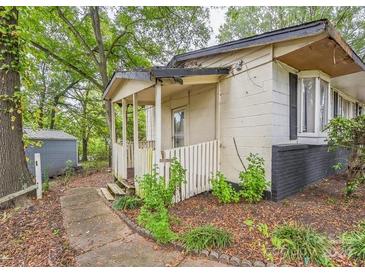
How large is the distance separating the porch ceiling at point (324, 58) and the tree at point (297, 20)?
22.7ft

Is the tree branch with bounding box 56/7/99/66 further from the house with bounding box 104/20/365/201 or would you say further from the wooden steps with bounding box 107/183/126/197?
the wooden steps with bounding box 107/183/126/197

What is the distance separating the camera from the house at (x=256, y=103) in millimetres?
4539

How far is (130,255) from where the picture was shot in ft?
9.95

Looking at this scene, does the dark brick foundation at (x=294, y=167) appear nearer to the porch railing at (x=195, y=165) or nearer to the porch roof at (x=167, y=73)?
the porch railing at (x=195, y=165)

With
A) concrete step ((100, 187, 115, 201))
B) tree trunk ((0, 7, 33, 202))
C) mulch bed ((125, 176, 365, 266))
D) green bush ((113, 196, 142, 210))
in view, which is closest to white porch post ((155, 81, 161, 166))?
green bush ((113, 196, 142, 210))

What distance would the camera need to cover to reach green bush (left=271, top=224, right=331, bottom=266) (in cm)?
269

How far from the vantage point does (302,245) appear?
9.21 feet

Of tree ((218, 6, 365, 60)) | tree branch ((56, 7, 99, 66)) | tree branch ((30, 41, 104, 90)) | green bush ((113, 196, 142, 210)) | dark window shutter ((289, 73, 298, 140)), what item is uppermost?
tree ((218, 6, 365, 60))

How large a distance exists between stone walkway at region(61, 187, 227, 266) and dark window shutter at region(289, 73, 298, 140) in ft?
12.4

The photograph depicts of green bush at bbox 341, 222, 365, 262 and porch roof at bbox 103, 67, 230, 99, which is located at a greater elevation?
porch roof at bbox 103, 67, 230, 99

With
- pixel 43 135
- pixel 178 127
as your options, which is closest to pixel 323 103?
pixel 178 127

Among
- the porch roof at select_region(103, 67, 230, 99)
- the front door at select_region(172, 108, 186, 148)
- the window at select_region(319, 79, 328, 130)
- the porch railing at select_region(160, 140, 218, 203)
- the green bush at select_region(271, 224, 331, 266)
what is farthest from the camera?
the front door at select_region(172, 108, 186, 148)
